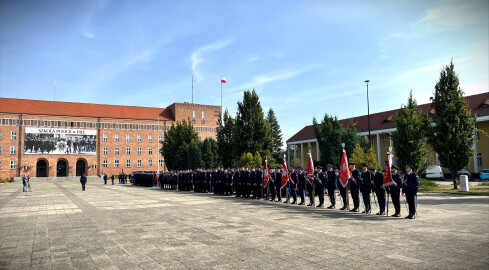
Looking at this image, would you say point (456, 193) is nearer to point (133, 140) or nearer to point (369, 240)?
point (369, 240)

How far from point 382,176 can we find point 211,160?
27.8 metres

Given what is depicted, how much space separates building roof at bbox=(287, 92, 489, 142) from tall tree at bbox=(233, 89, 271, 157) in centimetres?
1382

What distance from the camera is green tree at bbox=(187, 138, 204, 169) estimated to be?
37625 millimetres

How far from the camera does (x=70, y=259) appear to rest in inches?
239

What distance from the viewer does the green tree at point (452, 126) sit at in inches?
928

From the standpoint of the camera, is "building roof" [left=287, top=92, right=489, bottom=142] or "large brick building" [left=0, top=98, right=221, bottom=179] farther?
"large brick building" [left=0, top=98, right=221, bottom=179]

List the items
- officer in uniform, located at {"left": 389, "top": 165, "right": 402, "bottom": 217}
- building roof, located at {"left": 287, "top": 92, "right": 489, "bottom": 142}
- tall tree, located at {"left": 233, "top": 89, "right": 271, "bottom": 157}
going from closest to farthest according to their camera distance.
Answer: officer in uniform, located at {"left": 389, "top": 165, "right": 402, "bottom": 217} < tall tree, located at {"left": 233, "top": 89, "right": 271, "bottom": 157} < building roof, located at {"left": 287, "top": 92, "right": 489, "bottom": 142}

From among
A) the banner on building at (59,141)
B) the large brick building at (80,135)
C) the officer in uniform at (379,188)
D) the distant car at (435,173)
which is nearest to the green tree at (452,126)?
the officer in uniform at (379,188)

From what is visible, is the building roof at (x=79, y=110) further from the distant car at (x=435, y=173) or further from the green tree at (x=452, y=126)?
the green tree at (x=452, y=126)

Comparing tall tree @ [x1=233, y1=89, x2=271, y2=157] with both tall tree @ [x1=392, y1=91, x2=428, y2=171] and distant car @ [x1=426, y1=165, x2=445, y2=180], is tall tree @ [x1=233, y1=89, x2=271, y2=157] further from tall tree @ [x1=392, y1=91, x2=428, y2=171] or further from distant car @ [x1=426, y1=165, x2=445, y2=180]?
distant car @ [x1=426, y1=165, x2=445, y2=180]

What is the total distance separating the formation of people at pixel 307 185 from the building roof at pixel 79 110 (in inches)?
1945

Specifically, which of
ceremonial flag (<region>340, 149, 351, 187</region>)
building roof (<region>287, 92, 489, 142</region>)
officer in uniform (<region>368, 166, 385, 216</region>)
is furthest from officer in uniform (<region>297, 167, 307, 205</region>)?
building roof (<region>287, 92, 489, 142</region>)

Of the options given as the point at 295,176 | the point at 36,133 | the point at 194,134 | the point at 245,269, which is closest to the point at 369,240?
the point at 245,269

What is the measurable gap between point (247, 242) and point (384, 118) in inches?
1965
